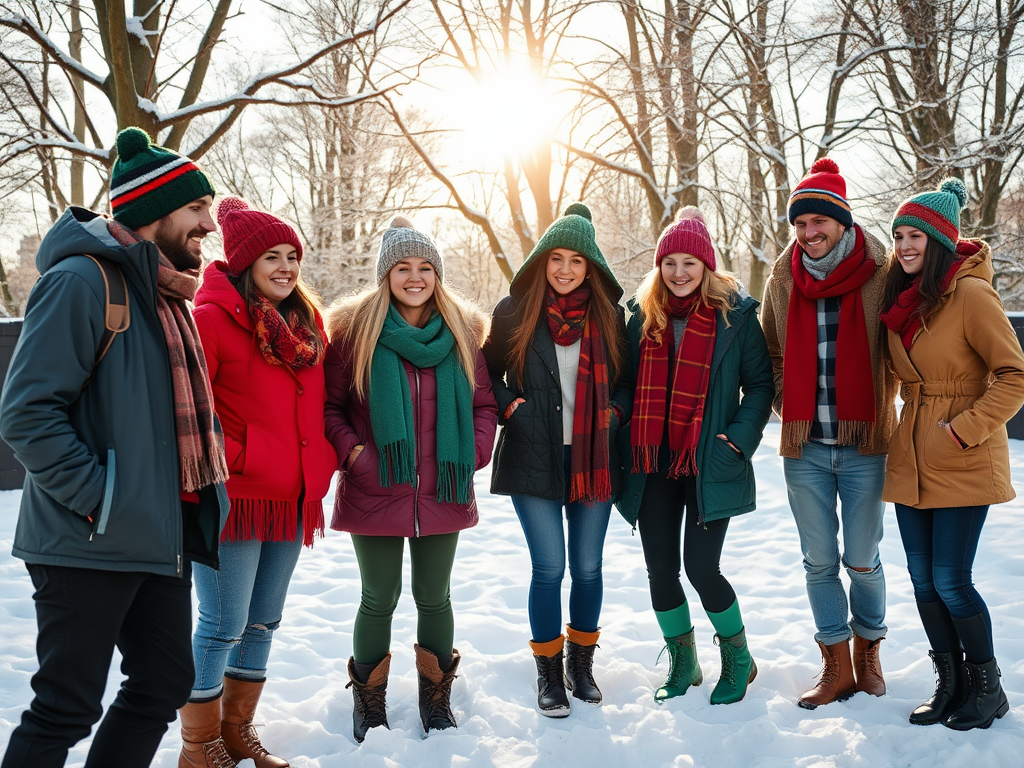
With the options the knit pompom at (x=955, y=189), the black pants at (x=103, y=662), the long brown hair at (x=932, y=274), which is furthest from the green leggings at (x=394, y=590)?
the knit pompom at (x=955, y=189)

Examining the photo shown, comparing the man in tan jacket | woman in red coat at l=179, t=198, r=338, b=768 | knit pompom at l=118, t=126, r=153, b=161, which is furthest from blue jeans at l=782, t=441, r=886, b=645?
knit pompom at l=118, t=126, r=153, b=161

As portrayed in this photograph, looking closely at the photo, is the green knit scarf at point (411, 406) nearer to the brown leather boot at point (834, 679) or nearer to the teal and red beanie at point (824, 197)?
the teal and red beanie at point (824, 197)

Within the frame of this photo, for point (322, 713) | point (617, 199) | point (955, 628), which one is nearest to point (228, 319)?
point (322, 713)

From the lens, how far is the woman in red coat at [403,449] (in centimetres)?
304

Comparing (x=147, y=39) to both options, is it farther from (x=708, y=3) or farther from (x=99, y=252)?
(x=708, y=3)

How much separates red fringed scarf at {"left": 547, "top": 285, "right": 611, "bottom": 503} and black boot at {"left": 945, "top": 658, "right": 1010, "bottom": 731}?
1601 mm

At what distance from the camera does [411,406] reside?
3082 millimetres

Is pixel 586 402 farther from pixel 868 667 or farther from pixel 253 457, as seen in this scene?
pixel 868 667

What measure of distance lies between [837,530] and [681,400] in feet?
2.87

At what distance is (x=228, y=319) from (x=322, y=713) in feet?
5.72

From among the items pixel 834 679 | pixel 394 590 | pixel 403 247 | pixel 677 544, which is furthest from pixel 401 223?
pixel 834 679

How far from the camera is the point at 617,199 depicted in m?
18.7

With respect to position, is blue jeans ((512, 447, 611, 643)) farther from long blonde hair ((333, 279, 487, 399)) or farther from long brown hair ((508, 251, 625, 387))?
long blonde hair ((333, 279, 487, 399))

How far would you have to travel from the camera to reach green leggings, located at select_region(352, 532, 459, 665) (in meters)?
3.08
